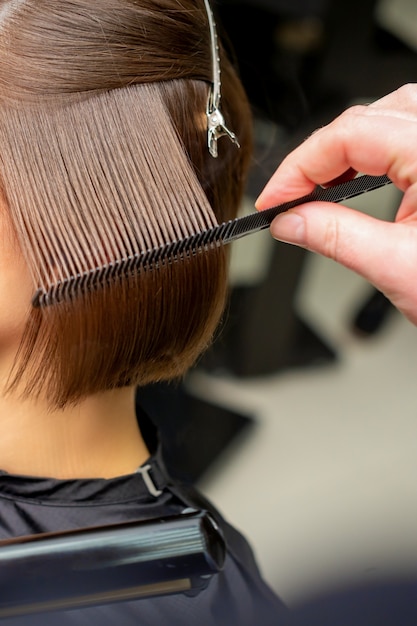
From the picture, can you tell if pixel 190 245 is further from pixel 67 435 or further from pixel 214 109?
pixel 67 435

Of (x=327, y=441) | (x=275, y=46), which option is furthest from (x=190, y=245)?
(x=275, y=46)

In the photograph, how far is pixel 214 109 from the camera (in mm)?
672

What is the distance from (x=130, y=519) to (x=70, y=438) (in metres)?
0.11

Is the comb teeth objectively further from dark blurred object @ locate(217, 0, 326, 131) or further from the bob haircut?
dark blurred object @ locate(217, 0, 326, 131)

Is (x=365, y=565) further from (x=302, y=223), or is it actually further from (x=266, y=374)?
(x=266, y=374)

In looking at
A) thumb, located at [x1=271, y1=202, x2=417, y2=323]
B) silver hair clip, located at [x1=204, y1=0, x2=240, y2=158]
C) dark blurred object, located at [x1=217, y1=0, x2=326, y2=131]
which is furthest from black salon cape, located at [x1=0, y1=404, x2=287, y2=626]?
dark blurred object, located at [x1=217, y1=0, x2=326, y2=131]

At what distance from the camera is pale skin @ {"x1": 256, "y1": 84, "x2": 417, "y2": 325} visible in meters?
0.49

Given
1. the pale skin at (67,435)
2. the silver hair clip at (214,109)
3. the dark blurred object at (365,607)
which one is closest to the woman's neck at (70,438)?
the pale skin at (67,435)

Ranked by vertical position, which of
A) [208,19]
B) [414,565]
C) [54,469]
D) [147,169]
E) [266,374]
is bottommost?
[266,374]

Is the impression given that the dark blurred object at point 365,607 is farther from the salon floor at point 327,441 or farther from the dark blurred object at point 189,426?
the dark blurred object at point 189,426

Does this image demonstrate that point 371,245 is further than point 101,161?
No

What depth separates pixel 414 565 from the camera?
471mm

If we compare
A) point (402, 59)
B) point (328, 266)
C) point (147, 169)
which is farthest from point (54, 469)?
point (402, 59)

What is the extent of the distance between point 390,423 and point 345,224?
494 mm
